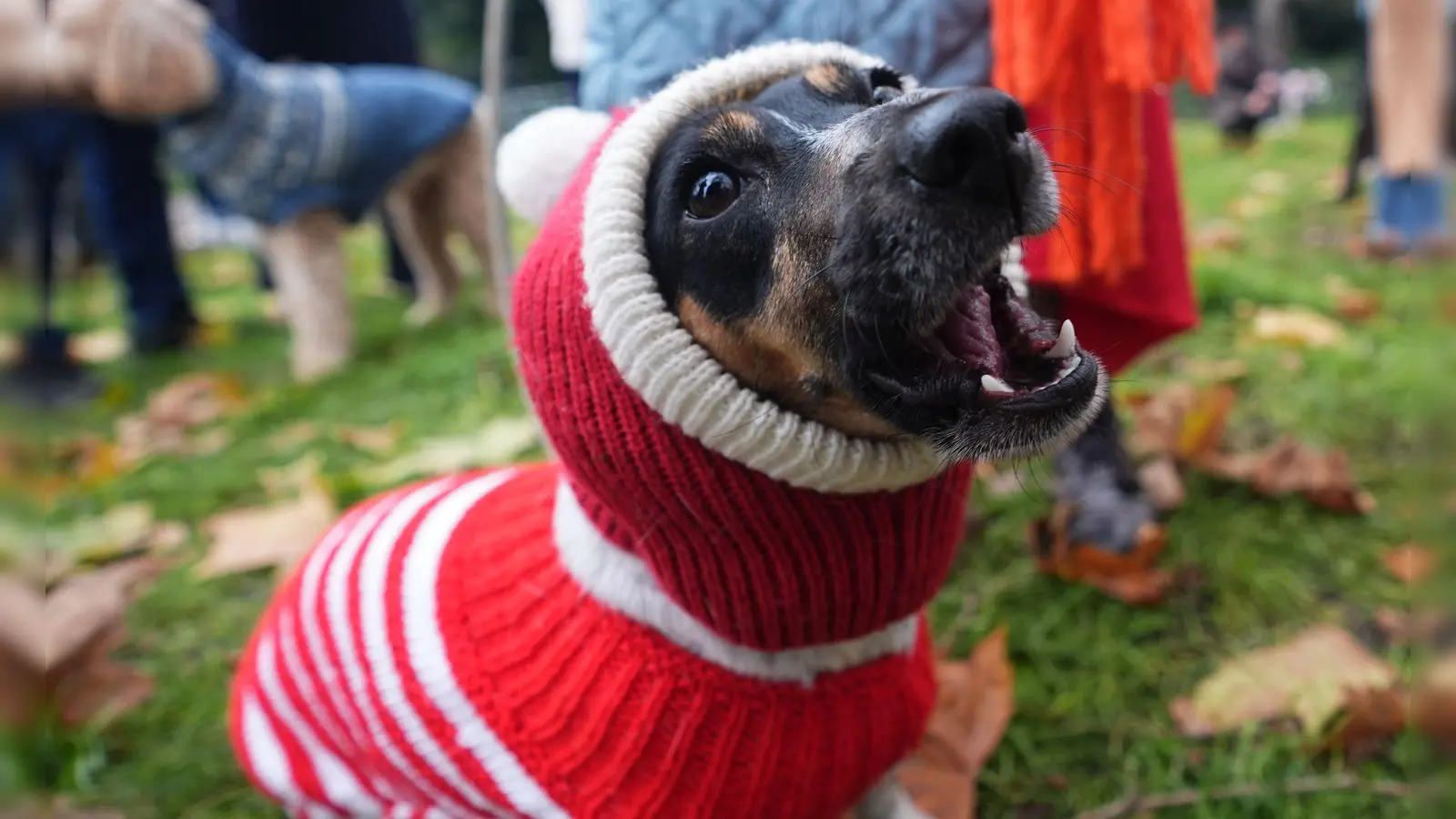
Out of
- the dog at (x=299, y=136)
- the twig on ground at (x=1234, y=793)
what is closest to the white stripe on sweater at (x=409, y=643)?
the twig on ground at (x=1234, y=793)

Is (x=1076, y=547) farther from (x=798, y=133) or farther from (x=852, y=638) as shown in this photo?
(x=798, y=133)

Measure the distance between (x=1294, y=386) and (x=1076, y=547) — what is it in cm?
103

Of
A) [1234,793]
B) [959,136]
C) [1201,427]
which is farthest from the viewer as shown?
[1201,427]

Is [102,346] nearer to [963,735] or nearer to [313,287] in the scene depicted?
[313,287]

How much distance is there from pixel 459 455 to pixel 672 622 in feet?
4.84

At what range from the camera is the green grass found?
1.26 metres

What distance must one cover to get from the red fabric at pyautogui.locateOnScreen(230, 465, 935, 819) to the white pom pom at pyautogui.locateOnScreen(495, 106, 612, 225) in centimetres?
39

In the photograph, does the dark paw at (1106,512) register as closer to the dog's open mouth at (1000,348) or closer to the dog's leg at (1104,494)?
the dog's leg at (1104,494)

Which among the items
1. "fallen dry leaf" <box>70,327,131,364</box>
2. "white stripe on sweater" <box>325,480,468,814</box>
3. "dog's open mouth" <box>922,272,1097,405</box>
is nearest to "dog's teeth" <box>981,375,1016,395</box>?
"dog's open mouth" <box>922,272,1097,405</box>

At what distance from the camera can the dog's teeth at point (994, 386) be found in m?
0.85

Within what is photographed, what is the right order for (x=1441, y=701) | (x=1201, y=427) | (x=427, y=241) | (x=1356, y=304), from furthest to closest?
(x=427, y=241) → (x=1356, y=304) → (x=1201, y=427) → (x=1441, y=701)

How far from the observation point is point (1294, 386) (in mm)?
2348

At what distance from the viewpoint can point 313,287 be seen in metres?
3.45

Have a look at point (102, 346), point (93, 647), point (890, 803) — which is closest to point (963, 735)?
point (890, 803)
